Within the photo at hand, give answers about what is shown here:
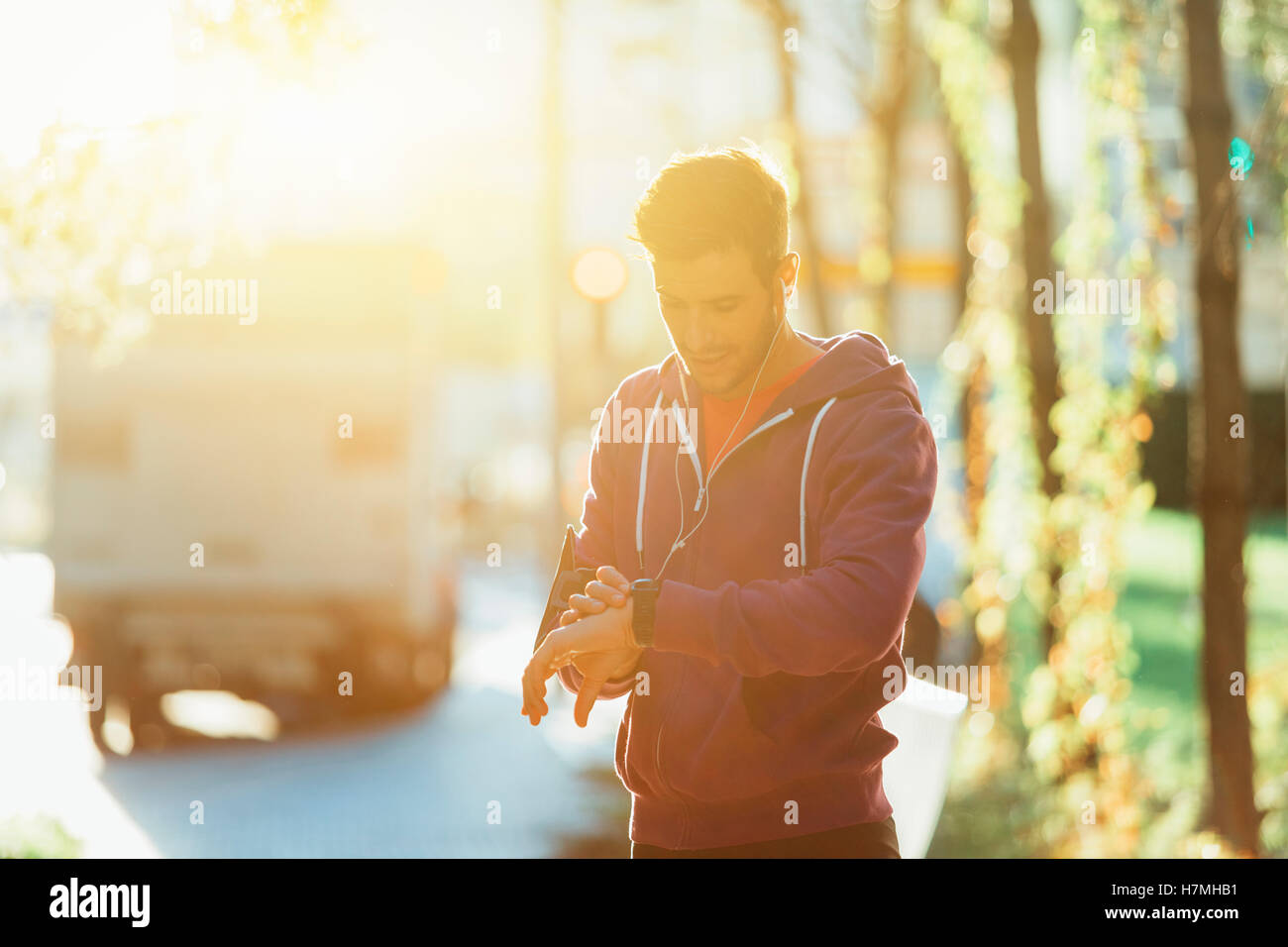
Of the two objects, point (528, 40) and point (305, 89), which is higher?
point (528, 40)

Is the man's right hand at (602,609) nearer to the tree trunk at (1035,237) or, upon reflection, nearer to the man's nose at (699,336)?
the man's nose at (699,336)

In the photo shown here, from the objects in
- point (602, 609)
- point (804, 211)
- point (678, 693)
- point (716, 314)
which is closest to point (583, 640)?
point (602, 609)

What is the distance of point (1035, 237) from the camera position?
816 cm

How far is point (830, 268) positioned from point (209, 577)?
562 centimetres

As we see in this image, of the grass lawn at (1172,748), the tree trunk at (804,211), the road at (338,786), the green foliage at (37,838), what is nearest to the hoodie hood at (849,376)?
the grass lawn at (1172,748)

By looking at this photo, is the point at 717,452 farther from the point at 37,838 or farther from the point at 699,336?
the point at 37,838

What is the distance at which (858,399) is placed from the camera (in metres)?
2.67

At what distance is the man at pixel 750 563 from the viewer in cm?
249

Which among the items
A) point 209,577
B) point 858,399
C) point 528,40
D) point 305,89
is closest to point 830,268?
point 528,40

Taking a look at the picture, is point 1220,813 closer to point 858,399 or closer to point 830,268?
point 858,399

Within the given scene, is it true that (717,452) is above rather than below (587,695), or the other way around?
above

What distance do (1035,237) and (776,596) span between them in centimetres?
622
